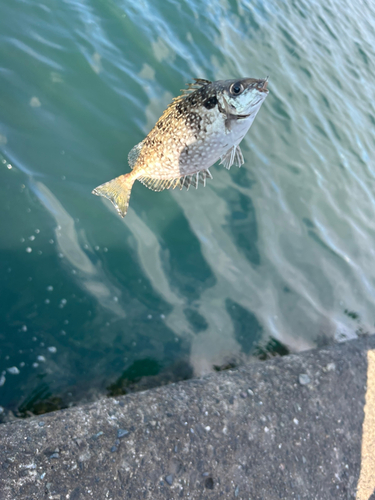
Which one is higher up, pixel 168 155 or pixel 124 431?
pixel 168 155

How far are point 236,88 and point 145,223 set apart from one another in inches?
85.8

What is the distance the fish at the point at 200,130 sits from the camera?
106 inches

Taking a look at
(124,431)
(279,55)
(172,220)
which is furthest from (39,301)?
(279,55)

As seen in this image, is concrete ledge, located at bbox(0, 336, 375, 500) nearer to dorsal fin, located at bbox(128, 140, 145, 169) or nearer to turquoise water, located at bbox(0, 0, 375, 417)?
turquoise water, located at bbox(0, 0, 375, 417)

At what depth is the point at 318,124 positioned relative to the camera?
7.04m

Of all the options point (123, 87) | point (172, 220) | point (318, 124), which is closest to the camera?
point (172, 220)

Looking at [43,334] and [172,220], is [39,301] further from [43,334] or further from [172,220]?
[172,220]

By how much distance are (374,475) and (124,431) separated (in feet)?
7.53

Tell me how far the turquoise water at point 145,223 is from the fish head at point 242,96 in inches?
82.0

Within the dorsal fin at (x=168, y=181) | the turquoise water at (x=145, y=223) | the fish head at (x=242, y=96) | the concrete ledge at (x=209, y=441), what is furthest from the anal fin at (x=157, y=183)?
the concrete ledge at (x=209, y=441)

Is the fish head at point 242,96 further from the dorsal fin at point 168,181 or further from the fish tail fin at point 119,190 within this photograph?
the fish tail fin at point 119,190

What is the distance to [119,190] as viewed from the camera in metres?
3.27

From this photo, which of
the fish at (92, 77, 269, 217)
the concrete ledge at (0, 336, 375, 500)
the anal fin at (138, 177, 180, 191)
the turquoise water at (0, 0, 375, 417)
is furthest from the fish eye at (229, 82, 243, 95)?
the concrete ledge at (0, 336, 375, 500)

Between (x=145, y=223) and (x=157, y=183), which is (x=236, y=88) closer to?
(x=157, y=183)
